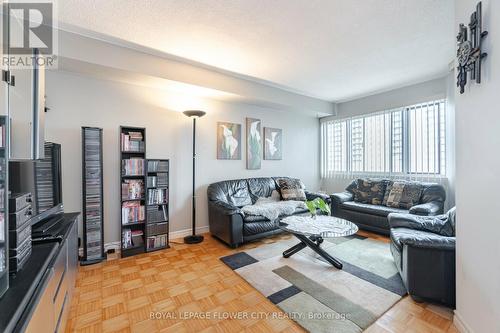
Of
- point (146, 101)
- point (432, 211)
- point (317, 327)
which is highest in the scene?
point (146, 101)

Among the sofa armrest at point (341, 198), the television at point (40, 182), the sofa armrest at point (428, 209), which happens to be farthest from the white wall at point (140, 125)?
the sofa armrest at point (428, 209)

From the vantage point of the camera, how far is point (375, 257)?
271 centimetres

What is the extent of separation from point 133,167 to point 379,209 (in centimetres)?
384

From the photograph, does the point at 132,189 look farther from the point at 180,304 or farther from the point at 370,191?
the point at 370,191

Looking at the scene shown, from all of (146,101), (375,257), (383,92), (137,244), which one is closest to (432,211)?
(375,257)

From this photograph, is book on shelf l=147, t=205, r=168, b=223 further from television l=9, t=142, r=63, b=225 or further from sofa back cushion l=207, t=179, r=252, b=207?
television l=9, t=142, r=63, b=225

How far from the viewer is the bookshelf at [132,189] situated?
2.81m

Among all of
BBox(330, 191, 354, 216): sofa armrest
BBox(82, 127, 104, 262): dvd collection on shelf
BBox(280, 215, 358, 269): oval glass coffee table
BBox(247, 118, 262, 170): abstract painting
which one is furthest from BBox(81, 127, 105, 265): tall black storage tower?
BBox(330, 191, 354, 216): sofa armrest

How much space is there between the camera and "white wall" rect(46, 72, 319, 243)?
270 cm

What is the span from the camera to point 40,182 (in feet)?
6.09

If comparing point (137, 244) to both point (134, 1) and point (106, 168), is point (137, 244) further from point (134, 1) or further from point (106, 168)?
point (134, 1)

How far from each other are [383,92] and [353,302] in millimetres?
4085

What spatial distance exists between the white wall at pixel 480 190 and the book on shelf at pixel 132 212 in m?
3.27

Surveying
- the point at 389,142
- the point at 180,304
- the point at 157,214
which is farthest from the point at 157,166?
the point at 389,142
